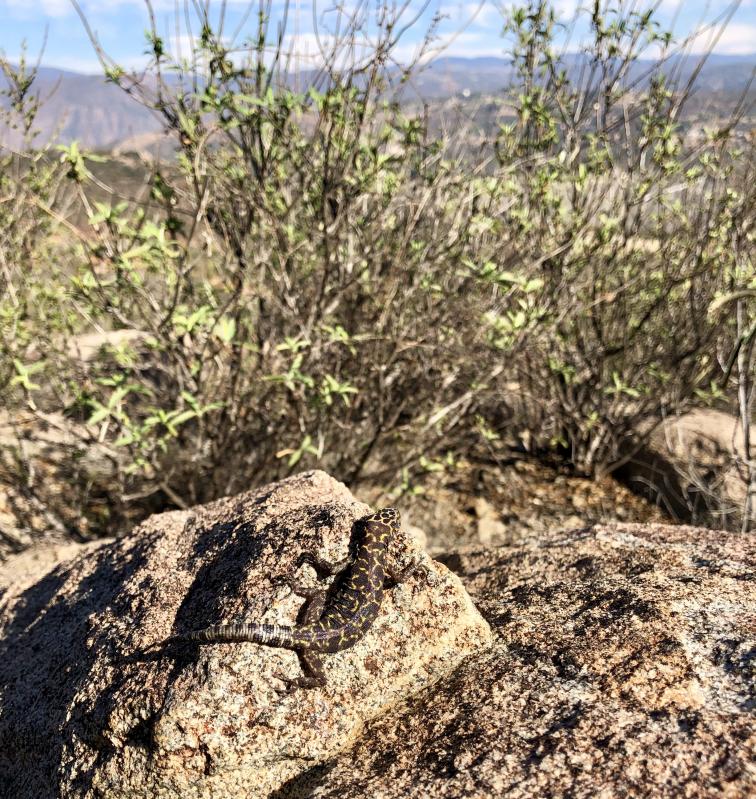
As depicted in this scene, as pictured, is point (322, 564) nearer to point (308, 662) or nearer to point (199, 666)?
point (308, 662)

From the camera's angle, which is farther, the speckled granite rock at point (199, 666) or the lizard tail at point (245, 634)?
the lizard tail at point (245, 634)

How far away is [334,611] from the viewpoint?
2400 mm

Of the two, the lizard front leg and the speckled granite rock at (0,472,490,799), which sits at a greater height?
the lizard front leg

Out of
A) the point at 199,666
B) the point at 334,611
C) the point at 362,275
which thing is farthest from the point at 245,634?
the point at 362,275

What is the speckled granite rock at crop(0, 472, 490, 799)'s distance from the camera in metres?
2.00

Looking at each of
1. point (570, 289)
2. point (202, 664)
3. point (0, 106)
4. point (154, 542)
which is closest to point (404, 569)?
point (202, 664)

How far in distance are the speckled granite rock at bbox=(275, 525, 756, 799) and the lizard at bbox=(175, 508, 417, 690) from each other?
0.35 meters

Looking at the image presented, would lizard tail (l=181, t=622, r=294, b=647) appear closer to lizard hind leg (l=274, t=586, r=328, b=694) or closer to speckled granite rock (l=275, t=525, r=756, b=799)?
lizard hind leg (l=274, t=586, r=328, b=694)

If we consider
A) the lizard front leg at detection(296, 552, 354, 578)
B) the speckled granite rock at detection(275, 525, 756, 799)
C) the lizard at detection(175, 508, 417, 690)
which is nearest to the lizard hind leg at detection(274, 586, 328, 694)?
the lizard at detection(175, 508, 417, 690)

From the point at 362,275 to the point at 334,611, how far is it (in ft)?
9.52

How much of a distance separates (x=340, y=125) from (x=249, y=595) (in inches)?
124

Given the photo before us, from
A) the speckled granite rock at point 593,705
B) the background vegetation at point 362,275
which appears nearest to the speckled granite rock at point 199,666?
the speckled granite rock at point 593,705

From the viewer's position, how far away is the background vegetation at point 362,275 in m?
3.87

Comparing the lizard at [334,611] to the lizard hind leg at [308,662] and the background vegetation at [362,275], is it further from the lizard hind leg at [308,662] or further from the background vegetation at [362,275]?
the background vegetation at [362,275]
